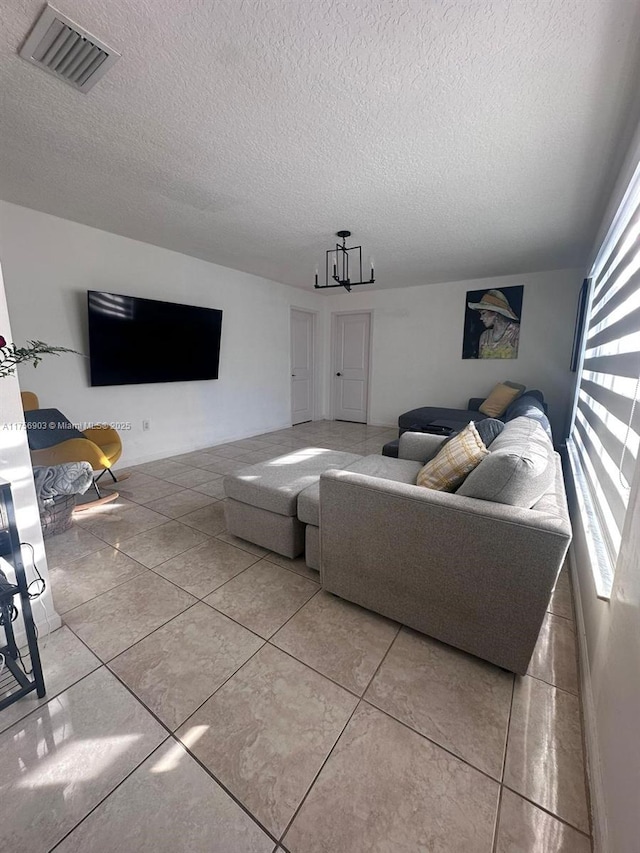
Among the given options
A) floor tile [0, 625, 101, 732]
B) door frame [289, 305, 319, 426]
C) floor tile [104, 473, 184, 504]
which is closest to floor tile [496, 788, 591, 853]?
floor tile [0, 625, 101, 732]

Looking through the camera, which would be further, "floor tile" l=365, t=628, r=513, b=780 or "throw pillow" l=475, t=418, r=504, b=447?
"throw pillow" l=475, t=418, r=504, b=447

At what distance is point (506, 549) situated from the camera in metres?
1.26

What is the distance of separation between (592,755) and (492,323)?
500cm

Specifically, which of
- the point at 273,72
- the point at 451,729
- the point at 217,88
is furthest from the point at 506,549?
the point at 217,88

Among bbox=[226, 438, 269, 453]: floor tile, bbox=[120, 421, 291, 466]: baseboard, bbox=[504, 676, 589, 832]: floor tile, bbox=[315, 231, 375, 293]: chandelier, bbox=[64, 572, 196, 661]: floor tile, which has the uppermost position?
bbox=[315, 231, 375, 293]: chandelier

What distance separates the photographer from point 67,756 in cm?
108

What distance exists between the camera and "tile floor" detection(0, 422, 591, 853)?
3.05ft

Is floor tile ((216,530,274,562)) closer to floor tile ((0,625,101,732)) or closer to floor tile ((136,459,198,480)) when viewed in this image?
floor tile ((0,625,101,732))

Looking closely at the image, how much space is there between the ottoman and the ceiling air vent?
81.9 inches

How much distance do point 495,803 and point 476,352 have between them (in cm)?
510

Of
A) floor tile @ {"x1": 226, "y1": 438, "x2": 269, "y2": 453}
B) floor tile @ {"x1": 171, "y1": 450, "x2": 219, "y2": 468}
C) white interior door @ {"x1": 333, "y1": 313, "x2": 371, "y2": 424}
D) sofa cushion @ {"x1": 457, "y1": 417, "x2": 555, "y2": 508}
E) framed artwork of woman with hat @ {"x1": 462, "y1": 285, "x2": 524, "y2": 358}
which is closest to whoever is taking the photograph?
sofa cushion @ {"x1": 457, "y1": 417, "x2": 555, "y2": 508}

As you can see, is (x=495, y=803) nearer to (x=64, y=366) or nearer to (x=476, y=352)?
(x=64, y=366)

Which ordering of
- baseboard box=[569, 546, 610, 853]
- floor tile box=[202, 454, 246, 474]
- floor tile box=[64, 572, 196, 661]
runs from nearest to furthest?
baseboard box=[569, 546, 610, 853], floor tile box=[64, 572, 196, 661], floor tile box=[202, 454, 246, 474]

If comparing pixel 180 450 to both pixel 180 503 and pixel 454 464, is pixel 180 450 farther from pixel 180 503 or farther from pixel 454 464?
pixel 454 464
